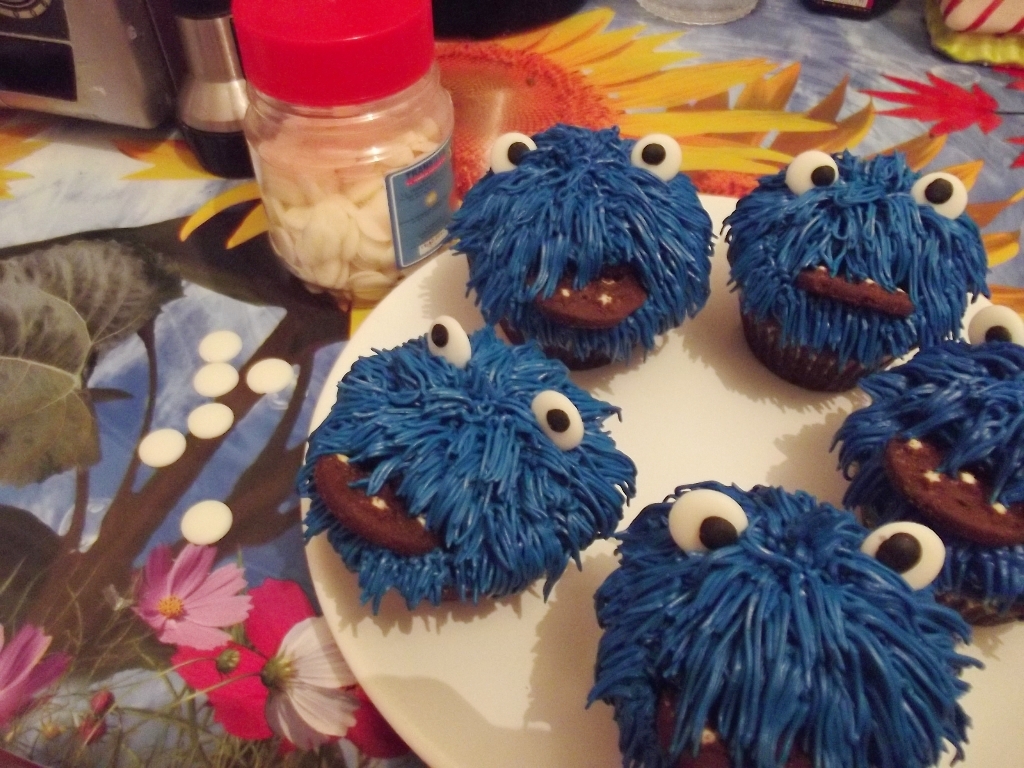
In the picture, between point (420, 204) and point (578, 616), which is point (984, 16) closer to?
point (420, 204)

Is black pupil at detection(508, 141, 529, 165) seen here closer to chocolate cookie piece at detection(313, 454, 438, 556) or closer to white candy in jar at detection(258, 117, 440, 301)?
white candy in jar at detection(258, 117, 440, 301)

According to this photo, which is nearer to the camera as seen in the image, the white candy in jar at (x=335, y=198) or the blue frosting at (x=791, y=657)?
the blue frosting at (x=791, y=657)

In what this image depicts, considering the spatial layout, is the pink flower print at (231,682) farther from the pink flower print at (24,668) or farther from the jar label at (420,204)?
the jar label at (420,204)

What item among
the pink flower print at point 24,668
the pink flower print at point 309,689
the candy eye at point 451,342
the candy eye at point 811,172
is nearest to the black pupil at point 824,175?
the candy eye at point 811,172

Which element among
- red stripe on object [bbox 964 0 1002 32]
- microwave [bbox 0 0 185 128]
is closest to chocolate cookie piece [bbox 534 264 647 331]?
microwave [bbox 0 0 185 128]

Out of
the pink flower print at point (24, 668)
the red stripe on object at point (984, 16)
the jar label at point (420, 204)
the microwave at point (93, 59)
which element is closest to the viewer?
the pink flower print at point (24, 668)

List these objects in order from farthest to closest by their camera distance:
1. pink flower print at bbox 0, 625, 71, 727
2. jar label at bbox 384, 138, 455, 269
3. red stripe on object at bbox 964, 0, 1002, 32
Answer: red stripe on object at bbox 964, 0, 1002, 32
jar label at bbox 384, 138, 455, 269
pink flower print at bbox 0, 625, 71, 727

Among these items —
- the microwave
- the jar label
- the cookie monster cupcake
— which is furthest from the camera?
the microwave

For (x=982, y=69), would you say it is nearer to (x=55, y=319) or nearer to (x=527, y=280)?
(x=527, y=280)
